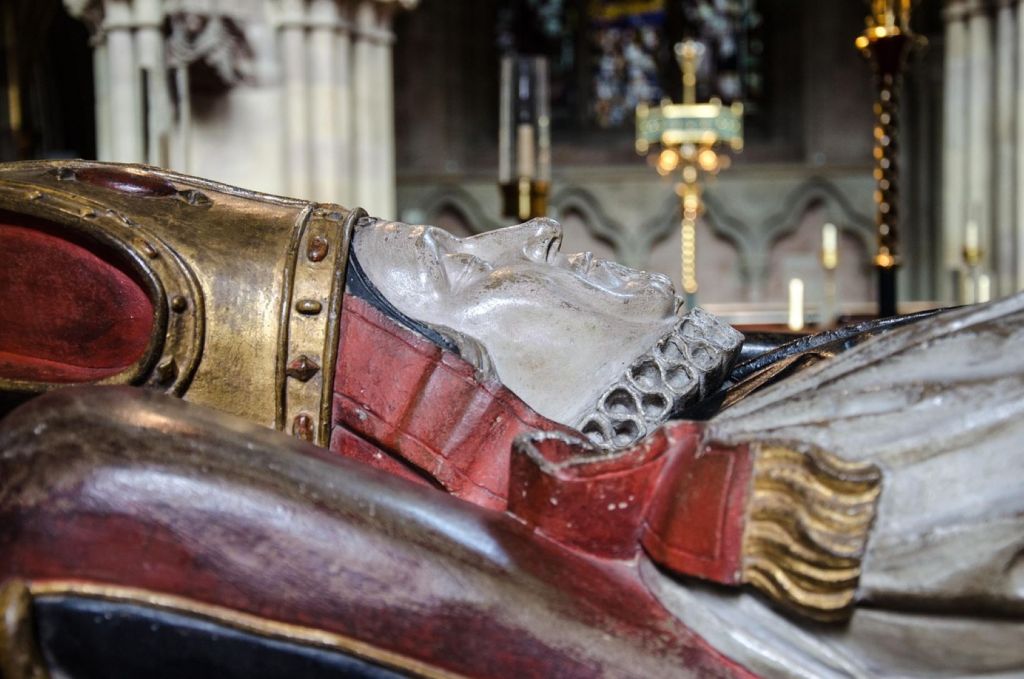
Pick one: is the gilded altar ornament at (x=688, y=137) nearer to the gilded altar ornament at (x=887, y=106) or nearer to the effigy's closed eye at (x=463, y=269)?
the gilded altar ornament at (x=887, y=106)

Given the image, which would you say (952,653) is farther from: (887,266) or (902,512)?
(887,266)

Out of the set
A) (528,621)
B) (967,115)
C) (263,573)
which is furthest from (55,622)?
(967,115)

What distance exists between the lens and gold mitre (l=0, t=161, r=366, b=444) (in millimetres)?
1110

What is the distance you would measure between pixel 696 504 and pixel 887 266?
296 cm

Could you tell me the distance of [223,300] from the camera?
1126 mm

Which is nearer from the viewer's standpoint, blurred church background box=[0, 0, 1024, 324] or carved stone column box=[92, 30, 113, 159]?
carved stone column box=[92, 30, 113, 159]

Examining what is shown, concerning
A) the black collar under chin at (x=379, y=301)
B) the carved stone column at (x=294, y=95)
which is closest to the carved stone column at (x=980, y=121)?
the carved stone column at (x=294, y=95)

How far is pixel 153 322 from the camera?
1111 millimetres

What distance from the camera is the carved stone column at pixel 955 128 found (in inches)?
271

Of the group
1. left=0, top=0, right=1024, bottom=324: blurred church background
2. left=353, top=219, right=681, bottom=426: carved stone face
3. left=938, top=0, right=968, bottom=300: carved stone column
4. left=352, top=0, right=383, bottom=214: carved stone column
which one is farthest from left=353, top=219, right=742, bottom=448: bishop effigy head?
left=0, top=0, right=1024, bottom=324: blurred church background

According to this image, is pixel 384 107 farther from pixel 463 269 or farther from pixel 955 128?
pixel 463 269

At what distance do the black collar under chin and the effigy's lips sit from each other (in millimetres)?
153

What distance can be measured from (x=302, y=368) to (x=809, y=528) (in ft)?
1.58

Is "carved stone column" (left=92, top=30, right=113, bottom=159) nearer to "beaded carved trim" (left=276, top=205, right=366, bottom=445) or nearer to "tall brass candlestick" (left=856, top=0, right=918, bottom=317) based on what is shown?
"tall brass candlestick" (left=856, top=0, right=918, bottom=317)
